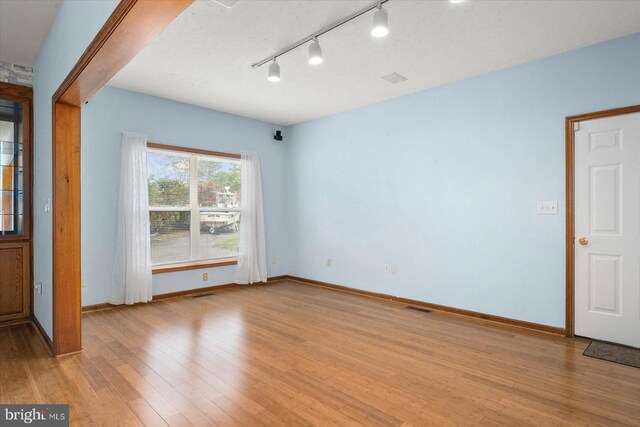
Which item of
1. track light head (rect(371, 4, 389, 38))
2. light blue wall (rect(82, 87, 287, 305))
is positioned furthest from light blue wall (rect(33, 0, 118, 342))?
track light head (rect(371, 4, 389, 38))

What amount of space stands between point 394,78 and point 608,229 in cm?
261

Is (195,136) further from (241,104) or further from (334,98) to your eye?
(334,98)

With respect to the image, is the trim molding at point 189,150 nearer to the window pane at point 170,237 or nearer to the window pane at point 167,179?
the window pane at point 167,179

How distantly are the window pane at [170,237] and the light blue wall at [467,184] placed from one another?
6.89ft

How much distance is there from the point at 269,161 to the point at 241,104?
1293mm

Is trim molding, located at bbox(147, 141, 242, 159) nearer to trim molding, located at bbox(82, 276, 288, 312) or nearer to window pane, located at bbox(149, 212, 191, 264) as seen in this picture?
window pane, located at bbox(149, 212, 191, 264)

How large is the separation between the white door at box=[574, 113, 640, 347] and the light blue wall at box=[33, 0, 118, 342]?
13.0 ft

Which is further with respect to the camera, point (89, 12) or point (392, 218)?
point (392, 218)

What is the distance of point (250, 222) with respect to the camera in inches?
222

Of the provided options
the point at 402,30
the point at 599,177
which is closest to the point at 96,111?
the point at 402,30

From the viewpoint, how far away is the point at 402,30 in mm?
2959

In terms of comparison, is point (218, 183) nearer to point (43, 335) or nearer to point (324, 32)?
point (43, 335)

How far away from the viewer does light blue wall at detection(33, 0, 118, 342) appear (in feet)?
7.48

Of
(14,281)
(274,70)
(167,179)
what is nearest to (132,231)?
(167,179)
